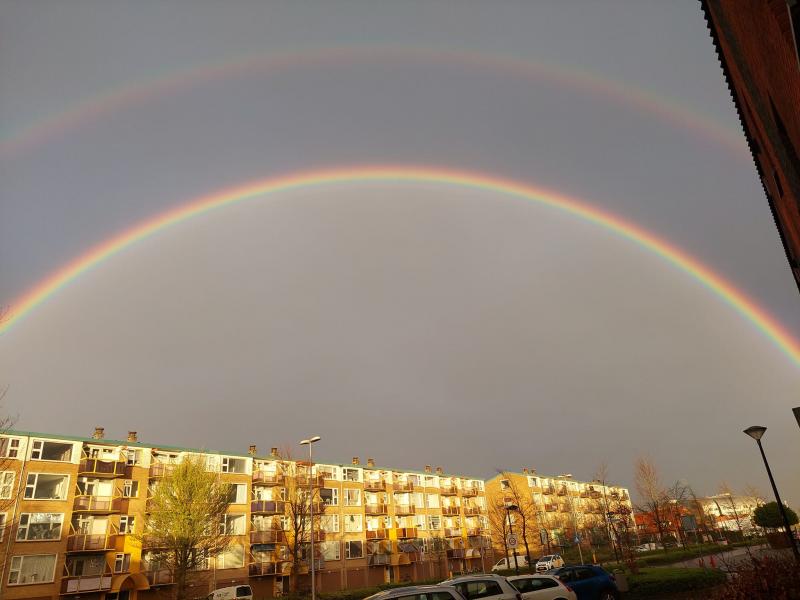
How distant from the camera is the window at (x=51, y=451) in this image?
43.1 m

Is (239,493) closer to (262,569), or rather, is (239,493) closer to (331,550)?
(262,569)

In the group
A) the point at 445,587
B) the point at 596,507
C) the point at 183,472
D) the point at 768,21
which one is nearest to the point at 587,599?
the point at 445,587

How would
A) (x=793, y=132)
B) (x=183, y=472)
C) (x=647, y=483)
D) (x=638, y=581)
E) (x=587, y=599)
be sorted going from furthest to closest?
(x=647, y=483)
(x=183, y=472)
(x=638, y=581)
(x=587, y=599)
(x=793, y=132)

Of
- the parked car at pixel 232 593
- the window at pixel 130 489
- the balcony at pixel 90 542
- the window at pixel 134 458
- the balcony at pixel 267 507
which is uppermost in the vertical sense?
the window at pixel 134 458

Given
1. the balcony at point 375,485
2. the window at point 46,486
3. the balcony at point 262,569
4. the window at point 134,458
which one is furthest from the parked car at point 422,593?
the balcony at point 375,485

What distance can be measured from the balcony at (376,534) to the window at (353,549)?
2.19 meters

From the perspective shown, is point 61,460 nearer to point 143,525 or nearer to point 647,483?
point 143,525

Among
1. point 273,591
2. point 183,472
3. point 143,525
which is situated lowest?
point 273,591

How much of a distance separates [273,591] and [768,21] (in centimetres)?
5947

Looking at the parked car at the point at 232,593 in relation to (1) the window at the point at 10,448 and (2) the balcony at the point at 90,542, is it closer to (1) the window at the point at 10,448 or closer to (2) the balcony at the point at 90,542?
(2) the balcony at the point at 90,542

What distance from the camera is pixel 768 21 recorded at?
25.6 ft

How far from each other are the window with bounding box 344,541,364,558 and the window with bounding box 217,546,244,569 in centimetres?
1460

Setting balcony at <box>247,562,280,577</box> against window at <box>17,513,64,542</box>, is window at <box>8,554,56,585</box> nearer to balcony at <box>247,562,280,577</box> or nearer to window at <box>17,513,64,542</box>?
window at <box>17,513,64,542</box>

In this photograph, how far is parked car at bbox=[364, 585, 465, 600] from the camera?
38.9 feet
